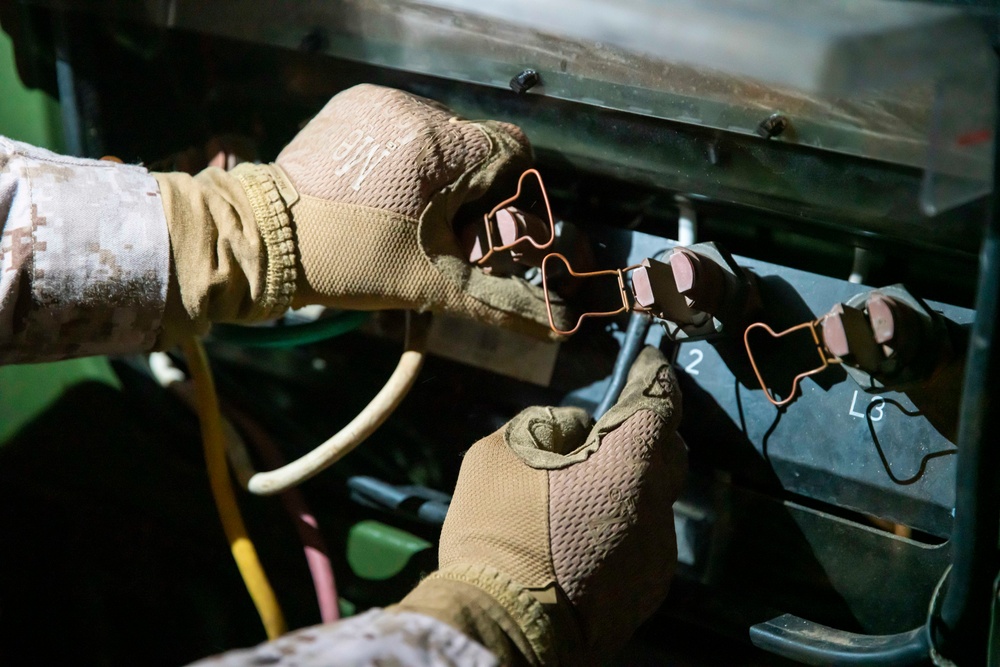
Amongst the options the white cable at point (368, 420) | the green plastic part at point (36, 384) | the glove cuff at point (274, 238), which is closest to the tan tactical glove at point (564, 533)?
the white cable at point (368, 420)

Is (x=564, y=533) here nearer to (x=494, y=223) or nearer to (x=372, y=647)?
(x=372, y=647)

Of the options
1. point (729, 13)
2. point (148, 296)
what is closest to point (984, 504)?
point (729, 13)

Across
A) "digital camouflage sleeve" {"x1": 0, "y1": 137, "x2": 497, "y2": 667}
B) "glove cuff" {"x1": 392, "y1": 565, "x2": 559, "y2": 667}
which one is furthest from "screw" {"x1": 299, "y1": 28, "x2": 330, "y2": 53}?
"glove cuff" {"x1": 392, "y1": 565, "x2": 559, "y2": 667}

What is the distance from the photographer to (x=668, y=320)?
2.46 ft

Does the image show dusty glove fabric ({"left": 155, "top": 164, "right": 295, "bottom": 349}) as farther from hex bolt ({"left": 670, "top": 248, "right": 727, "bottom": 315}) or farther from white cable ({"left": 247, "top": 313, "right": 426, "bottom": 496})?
hex bolt ({"left": 670, "top": 248, "right": 727, "bottom": 315})

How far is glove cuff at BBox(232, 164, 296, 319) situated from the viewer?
0.74m

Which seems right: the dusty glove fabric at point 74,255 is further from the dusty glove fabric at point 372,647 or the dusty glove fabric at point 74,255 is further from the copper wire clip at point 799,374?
the copper wire clip at point 799,374

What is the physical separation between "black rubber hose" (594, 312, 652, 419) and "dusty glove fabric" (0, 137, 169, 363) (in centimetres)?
42

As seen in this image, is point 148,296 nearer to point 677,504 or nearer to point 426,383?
point 426,383

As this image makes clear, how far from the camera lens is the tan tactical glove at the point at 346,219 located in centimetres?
73

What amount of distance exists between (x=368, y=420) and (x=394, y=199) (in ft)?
0.71

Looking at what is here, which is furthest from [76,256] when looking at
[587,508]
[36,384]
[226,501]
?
[36,384]

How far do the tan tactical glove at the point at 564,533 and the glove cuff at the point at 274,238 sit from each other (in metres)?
0.22

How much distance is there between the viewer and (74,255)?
26.2 inches
